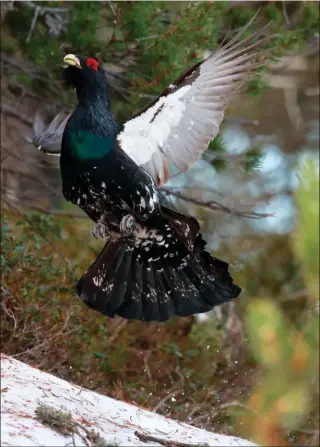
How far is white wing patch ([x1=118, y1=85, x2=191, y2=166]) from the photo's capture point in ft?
16.5

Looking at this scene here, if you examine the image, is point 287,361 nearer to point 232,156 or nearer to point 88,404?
point 88,404

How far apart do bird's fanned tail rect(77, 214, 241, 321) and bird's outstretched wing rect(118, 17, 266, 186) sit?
501 millimetres

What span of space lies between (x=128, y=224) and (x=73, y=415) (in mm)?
1318

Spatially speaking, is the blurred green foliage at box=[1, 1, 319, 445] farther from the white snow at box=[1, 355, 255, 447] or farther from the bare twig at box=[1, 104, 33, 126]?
the white snow at box=[1, 355, 255, 447]

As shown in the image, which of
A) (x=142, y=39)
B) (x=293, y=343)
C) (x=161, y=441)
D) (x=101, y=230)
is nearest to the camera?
(x=293, y=343)

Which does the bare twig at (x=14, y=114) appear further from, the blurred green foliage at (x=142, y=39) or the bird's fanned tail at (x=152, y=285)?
the bird's fanned tail at (x=152, y=285)

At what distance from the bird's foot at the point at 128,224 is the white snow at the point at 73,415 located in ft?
2.90

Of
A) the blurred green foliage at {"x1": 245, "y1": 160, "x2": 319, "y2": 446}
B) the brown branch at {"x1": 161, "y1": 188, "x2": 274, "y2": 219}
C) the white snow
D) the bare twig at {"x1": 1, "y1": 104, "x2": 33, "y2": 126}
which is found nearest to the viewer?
the blurred green foliage at {"x1": 245, "y1": 160, "x2": 319, "y2": 446}

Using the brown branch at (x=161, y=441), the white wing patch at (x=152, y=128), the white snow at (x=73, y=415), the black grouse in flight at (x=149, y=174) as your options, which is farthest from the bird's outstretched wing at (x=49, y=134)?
the brown branch at (x=161, y=441)

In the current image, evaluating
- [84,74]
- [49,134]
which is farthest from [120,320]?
[84,74]

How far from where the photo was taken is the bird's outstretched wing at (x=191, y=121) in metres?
5.10

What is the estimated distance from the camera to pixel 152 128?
5.08 metres

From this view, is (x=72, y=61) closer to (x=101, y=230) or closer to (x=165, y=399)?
(x=101, y=230)

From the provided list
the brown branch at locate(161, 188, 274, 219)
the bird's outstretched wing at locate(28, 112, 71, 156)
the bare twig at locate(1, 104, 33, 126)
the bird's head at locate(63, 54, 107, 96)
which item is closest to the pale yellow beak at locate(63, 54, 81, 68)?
the bird's head at locate(63, 54, 107, 96)
